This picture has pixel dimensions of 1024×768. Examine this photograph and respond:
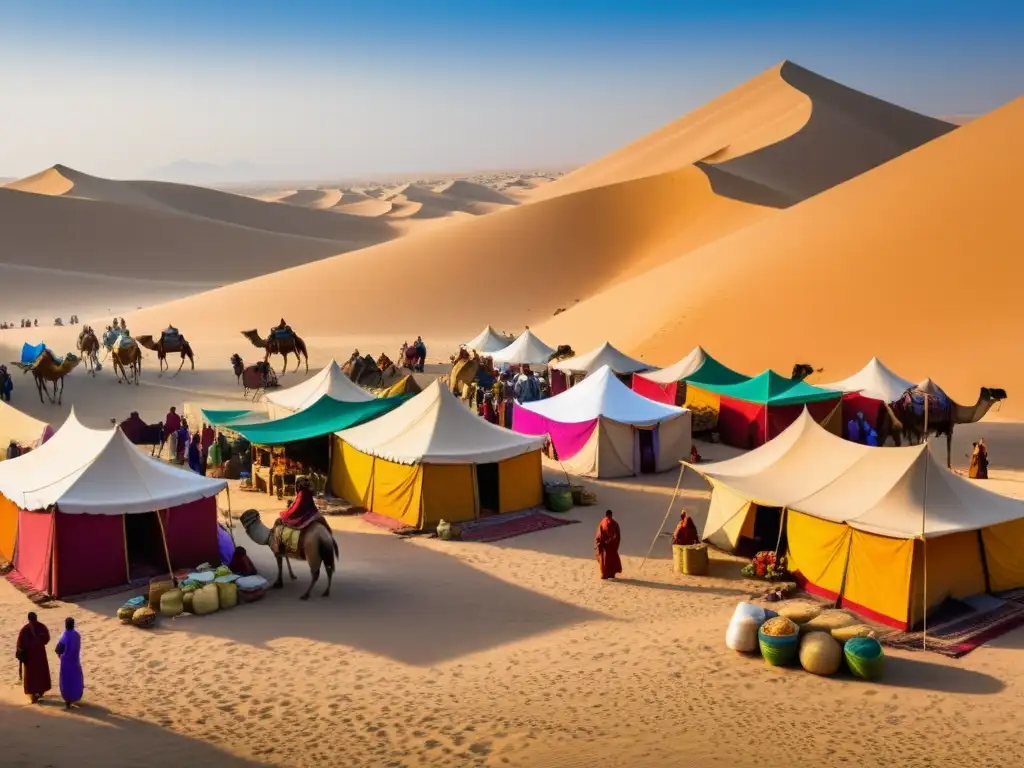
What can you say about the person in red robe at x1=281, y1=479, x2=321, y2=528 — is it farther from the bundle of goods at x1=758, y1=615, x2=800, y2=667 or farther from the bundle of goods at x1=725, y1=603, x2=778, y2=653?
the bundle of goods at x1=758, y1=615, x2=800, y2=667

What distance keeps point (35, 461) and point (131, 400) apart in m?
14.3

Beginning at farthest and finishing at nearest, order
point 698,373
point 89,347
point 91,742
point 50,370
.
Result: point 89,347 < point 50,370 < point 698,373 < point 91,742

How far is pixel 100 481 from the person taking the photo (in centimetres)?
1407

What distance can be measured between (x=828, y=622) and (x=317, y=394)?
1351cm

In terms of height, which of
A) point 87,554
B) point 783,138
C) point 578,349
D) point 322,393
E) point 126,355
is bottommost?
point 87,554

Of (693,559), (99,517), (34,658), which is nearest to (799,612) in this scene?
(693,559)

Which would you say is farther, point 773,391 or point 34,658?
point 773,391

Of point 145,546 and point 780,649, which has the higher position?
point 145,546

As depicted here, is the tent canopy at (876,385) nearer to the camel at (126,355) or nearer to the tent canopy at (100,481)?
the tent canopy at (100,481)

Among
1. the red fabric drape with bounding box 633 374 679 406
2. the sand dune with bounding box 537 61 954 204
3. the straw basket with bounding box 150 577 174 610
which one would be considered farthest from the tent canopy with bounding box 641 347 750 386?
the sand dune with bounding box 537 61 954 204

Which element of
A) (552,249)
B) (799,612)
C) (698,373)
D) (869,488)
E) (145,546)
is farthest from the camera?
(552,249)

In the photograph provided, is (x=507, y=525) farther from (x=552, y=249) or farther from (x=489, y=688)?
(x=552, y=249)

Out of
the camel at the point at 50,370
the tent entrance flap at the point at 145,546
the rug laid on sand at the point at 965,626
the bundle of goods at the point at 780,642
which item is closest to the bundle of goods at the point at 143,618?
the tent entrance flap at the point at 145,546

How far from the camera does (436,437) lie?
57.6 feet
